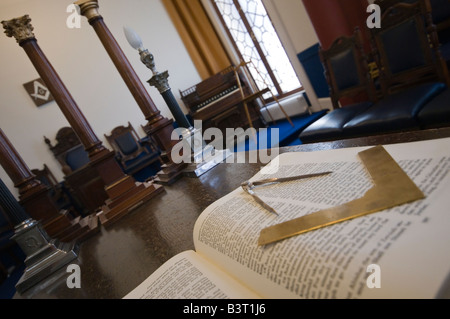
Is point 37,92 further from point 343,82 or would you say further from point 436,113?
point 436,113

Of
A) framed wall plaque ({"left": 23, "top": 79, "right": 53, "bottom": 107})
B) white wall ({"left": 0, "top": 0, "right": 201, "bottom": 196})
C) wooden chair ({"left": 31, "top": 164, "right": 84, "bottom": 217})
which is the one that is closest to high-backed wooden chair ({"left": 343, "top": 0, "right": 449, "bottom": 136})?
white wall ({"left": 0, "top": 0, "right": 201, "bottom": 196})

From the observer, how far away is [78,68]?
18.0 feet

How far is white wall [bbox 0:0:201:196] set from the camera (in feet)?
16.8

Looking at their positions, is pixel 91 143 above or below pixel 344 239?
above

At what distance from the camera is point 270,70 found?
5.18 meters

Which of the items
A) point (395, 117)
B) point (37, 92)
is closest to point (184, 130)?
point (395, 117)

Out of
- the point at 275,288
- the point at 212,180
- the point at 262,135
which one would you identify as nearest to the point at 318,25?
the point at 262,135

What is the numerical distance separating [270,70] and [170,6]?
2.71 metres

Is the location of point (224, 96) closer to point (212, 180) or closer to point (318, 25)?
point (318, 25)

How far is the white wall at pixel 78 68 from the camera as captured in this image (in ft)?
16.8

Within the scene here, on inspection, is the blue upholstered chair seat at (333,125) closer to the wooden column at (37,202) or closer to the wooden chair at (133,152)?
the wooden column at (37,202)

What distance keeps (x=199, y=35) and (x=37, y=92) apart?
3.41 m

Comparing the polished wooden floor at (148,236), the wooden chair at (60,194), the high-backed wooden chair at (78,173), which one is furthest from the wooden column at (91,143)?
the wooden chair at (60,194)

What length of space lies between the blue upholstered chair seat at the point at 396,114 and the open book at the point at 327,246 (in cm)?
123
